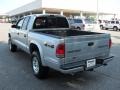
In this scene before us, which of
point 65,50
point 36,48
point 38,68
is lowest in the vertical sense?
point 38,68

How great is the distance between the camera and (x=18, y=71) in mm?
6855

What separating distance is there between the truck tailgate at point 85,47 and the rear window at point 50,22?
2.48 m

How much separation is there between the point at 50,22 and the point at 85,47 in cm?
276

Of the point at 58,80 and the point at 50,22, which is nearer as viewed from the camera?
the point at 58,80

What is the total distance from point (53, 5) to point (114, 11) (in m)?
25.8

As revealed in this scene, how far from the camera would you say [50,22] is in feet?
24.9

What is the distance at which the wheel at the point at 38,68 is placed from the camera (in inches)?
233

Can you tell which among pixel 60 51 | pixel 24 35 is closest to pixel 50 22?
pixel 24 35

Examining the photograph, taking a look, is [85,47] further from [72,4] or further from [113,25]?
[72,4]

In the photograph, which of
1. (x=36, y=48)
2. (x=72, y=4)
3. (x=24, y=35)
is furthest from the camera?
(x=72, y=4)

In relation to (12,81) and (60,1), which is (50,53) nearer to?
(12,81)

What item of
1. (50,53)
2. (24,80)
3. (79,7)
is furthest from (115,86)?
(79,7)

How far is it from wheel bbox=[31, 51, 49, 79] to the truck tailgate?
47.5 inches

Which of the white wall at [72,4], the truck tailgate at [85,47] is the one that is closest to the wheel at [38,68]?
the truck tailgate at [85,47]
